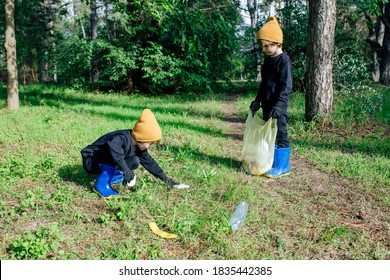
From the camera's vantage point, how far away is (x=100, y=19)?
101ft

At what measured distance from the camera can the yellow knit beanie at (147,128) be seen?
3848mm

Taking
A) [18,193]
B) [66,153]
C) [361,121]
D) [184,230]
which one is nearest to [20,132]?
[66,153]

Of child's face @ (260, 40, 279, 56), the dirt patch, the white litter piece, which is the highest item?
child's face @ (260, 40, 279, 56)

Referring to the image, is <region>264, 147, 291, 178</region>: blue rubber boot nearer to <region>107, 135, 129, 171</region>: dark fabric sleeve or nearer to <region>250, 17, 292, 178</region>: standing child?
<region>250, 17, 292, 178</region>: standing child

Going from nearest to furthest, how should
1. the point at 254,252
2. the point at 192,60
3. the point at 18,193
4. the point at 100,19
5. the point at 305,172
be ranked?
the point at 254,252 < the point at 18,193 < the point at 305,172 < the point at 192,60 < the point at 100,19

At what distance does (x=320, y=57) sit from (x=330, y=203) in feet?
12.9

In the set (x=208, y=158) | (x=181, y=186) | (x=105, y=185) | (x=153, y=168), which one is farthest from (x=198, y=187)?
(x=208, y=158)

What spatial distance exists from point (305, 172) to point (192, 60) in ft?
29.4

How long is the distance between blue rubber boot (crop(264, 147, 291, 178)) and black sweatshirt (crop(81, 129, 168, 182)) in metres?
1.44

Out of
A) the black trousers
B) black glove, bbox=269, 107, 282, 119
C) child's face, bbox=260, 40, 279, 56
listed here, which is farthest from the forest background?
child's face, bbox=260, 40, 279, 56

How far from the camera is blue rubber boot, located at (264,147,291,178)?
15.9 feet

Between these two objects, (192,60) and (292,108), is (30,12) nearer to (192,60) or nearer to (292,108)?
(192,60)

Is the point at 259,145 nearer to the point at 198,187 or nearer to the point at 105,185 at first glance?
the point at 198,187

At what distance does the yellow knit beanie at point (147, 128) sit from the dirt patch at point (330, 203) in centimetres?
154
